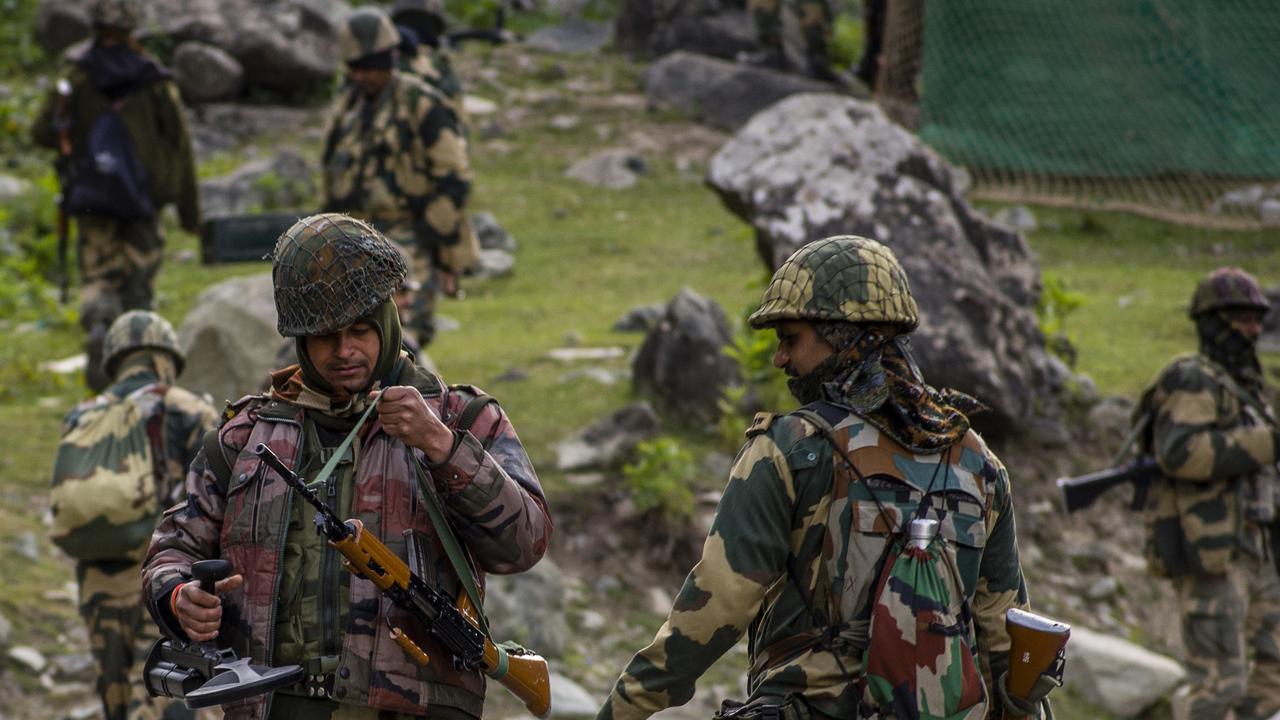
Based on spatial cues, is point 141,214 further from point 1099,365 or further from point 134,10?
point 1099,365

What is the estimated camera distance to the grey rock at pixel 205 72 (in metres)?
16.3

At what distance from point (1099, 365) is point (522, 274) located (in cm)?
460

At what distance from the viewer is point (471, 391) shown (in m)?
3.60

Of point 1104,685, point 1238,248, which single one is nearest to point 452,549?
point 1104,685

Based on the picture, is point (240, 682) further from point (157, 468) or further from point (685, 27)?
point (685, 27)

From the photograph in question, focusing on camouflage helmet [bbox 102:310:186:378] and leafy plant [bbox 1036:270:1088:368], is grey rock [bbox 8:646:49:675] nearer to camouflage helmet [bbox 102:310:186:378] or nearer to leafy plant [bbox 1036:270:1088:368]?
camouflage helmet [bbox 102:310:186:378]

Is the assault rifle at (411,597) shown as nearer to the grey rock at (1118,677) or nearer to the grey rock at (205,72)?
the grey rock at (1118,677)

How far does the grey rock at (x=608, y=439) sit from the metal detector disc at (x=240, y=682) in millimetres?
5457

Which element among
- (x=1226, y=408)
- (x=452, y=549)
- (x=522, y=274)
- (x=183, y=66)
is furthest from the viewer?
(x=183, y=66)

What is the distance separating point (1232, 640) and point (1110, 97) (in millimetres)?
6111

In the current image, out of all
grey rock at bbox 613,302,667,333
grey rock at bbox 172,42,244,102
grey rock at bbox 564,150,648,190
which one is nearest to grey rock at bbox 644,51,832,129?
grey rock at bbox 564,150,648,190

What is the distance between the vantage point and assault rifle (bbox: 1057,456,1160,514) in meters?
7.15

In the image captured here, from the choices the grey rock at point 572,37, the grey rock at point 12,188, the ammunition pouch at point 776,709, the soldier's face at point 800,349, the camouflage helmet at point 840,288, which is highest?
the camouflage helmet at point 840,288

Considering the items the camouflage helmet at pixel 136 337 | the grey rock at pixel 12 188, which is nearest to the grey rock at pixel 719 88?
the grey rock at pixel 12 188
